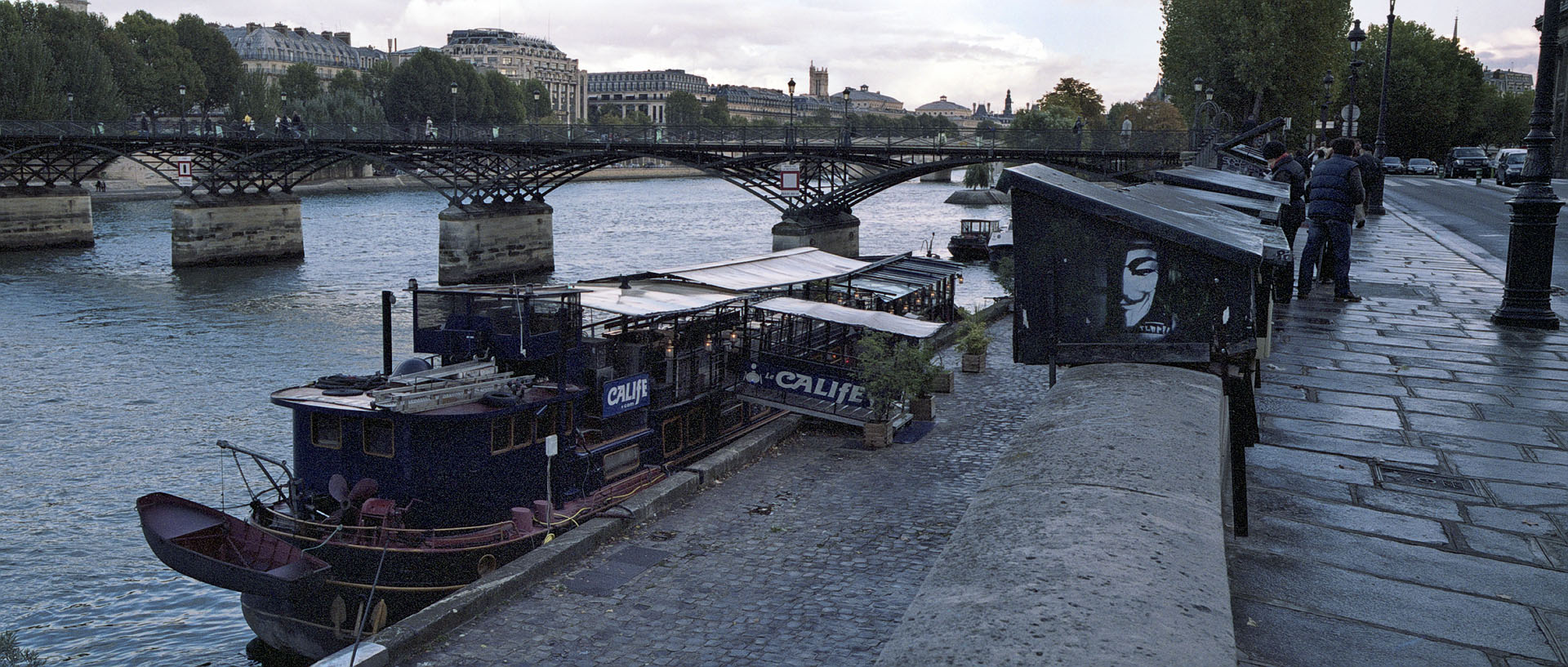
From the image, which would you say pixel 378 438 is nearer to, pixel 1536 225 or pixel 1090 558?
pixel 1536 225

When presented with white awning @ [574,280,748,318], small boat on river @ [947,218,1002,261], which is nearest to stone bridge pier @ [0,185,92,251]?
small boat on river @ [947,218,1002,261]

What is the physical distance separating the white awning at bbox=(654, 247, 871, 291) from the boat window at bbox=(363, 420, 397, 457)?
22.3ft

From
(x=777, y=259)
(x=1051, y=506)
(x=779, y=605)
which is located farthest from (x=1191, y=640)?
(x=777, y=259)

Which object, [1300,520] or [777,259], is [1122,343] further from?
[777,259]

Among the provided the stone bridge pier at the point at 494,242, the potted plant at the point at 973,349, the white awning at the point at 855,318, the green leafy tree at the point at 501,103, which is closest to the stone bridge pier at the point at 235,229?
the stone bridge pier at the point at 494,242

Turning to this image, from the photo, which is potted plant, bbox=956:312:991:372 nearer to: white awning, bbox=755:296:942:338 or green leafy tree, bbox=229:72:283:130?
white awning, bbox=755:296:942:338

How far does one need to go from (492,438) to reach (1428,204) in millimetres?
31738

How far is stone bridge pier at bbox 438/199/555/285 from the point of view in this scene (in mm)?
55094

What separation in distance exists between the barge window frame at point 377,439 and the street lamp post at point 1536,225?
1257 centimetres

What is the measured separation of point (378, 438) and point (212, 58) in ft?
354

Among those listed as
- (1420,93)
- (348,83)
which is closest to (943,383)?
(1420,93)

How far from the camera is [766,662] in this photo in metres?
9.18

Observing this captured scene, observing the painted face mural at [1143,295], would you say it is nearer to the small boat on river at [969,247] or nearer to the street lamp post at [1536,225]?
the street lamp post at [1536,225]

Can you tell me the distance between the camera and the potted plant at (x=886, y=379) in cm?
1658
